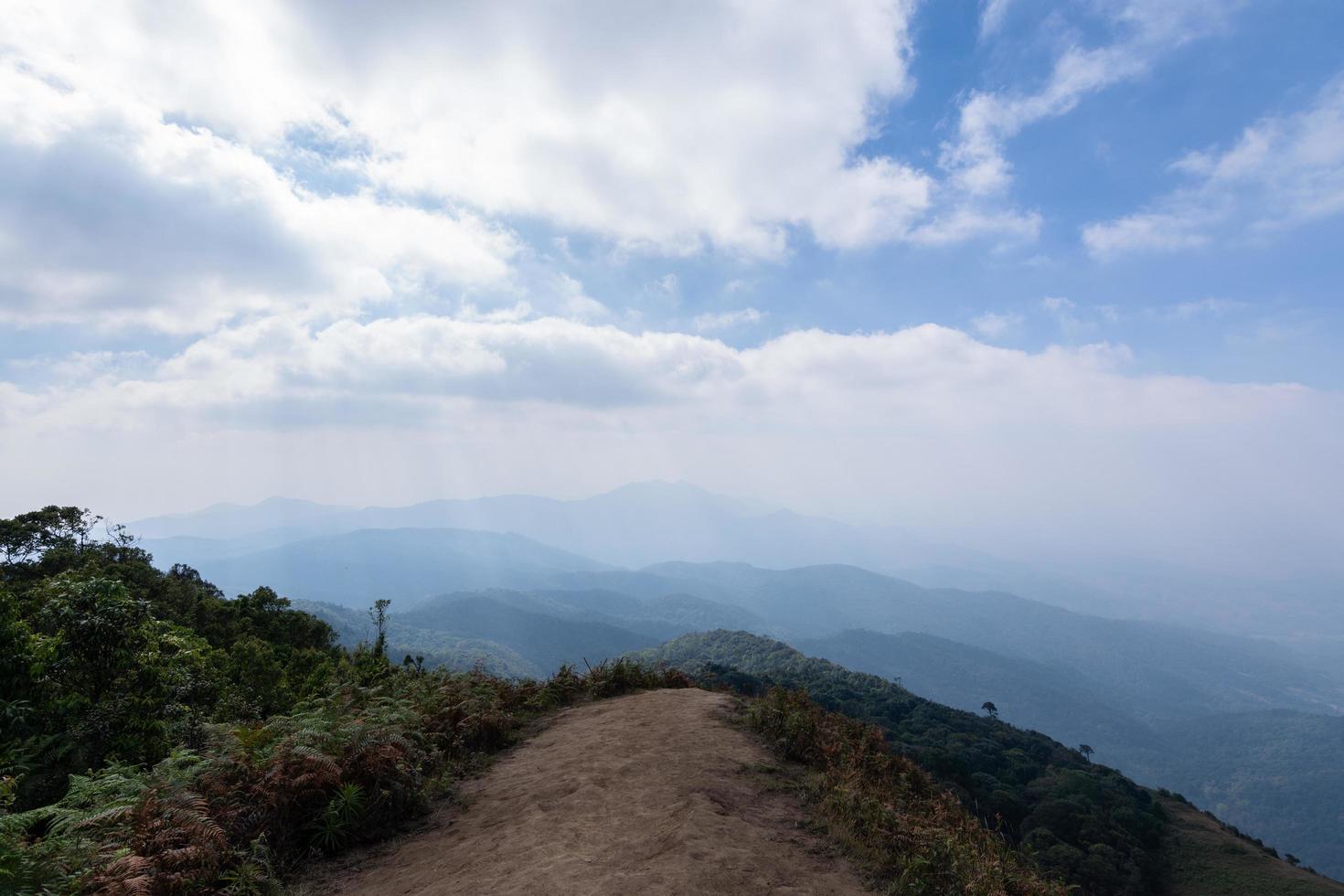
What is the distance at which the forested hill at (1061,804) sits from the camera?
37.2m

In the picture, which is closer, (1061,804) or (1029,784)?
(1061,804)

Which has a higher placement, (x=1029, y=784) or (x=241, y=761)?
(x=241, y=761)

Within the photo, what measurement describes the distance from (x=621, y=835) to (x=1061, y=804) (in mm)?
51130

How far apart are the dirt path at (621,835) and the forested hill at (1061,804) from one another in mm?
16231

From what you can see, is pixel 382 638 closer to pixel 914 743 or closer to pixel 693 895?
pixel 693 895

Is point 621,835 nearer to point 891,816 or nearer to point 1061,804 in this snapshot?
point 891,816

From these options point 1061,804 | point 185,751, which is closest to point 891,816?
point 185,751

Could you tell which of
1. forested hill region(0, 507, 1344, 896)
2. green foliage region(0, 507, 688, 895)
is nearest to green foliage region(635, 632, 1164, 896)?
forested hill region(0, 507, 1344, 896)

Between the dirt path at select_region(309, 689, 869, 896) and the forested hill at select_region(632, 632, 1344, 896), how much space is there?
16.2 metres

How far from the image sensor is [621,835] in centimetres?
Answer: 644

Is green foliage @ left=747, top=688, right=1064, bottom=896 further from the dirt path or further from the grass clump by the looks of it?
the grass clump

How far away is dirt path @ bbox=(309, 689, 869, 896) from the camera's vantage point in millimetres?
5555

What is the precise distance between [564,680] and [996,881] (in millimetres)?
10498

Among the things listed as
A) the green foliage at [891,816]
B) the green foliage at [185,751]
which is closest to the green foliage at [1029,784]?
the green foliage at [891,816]
